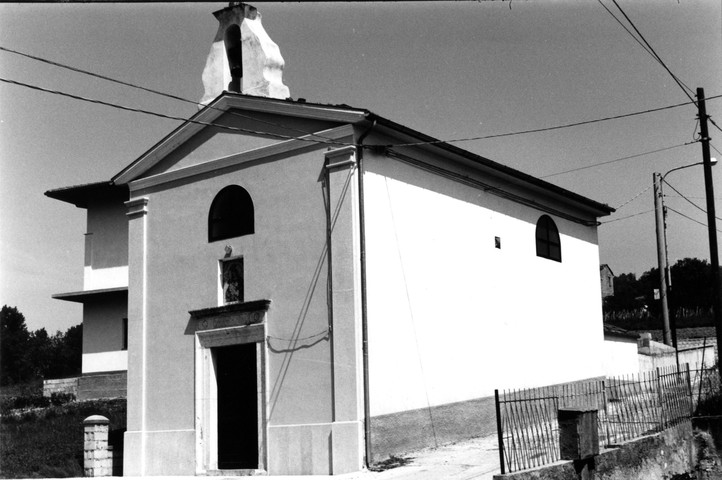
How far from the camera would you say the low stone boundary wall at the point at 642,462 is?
1103 centimetres

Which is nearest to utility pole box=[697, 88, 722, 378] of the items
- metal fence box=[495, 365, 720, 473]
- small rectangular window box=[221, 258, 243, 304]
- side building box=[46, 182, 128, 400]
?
metal fence box=[495, 365, 720, 473]

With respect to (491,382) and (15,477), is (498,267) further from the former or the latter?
(15,477)

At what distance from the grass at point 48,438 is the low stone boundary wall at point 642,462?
11246mm

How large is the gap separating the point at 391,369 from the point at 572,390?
7222mm

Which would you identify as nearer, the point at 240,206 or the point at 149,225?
the point at 240,206

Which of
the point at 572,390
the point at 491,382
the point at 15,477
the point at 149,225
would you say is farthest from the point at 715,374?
the point at 15,477

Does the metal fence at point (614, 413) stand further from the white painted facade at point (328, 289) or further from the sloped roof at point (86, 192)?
the sloped roof at point (86, 192)

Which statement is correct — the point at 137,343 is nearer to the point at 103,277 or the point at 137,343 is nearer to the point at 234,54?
the point at 234,54

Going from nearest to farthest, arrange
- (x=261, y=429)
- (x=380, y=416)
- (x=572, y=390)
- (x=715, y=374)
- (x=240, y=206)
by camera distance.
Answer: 1. (x=380, y=416)
2. (x=261, y=429)
3. (x=240, y=206)
4. (x=715, y=374)
5. (x=572, y=390)

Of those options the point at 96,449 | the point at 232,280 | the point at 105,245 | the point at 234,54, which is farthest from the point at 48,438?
the point at 105,245

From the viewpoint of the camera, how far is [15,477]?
18.9 m

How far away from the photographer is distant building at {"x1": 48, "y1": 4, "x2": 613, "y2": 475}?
15031 mm

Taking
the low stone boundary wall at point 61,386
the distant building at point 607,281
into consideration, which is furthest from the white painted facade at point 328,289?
the distant building at point 607,281

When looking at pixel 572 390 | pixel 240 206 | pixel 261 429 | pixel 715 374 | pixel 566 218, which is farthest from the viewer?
pixel 566 218
